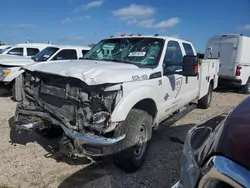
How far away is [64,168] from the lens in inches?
159

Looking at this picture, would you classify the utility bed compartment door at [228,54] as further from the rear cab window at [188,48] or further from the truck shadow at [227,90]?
the rear cab window at [188,48]

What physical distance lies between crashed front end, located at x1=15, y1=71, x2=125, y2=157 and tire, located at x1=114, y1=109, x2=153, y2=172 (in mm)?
158

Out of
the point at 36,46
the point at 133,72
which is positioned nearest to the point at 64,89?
the point at 133,72

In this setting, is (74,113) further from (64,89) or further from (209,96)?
(209,96)

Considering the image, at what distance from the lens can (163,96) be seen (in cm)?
454

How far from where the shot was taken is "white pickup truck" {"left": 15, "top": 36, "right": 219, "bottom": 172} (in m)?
3.44

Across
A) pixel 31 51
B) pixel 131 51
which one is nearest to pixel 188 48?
pixel 131 51

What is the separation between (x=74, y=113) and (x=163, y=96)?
1.60 m

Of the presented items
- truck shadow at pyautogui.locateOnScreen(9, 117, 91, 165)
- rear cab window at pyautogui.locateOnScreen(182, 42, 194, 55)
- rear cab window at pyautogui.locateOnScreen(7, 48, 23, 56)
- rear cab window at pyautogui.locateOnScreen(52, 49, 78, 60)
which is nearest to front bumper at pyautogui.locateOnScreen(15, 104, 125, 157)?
truck shadow at pyautogui.locateOnScreen(9, 117, 91, 165)

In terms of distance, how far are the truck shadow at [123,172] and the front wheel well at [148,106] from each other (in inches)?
27.6

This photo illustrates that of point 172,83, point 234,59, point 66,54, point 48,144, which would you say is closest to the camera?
point 172,83

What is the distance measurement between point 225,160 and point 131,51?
3.55 m

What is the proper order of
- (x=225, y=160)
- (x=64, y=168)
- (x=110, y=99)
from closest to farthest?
(x=225, y=160) → (x=110, y=99) → (x=64, y=168)

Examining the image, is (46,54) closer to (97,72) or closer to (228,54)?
(97,72)
